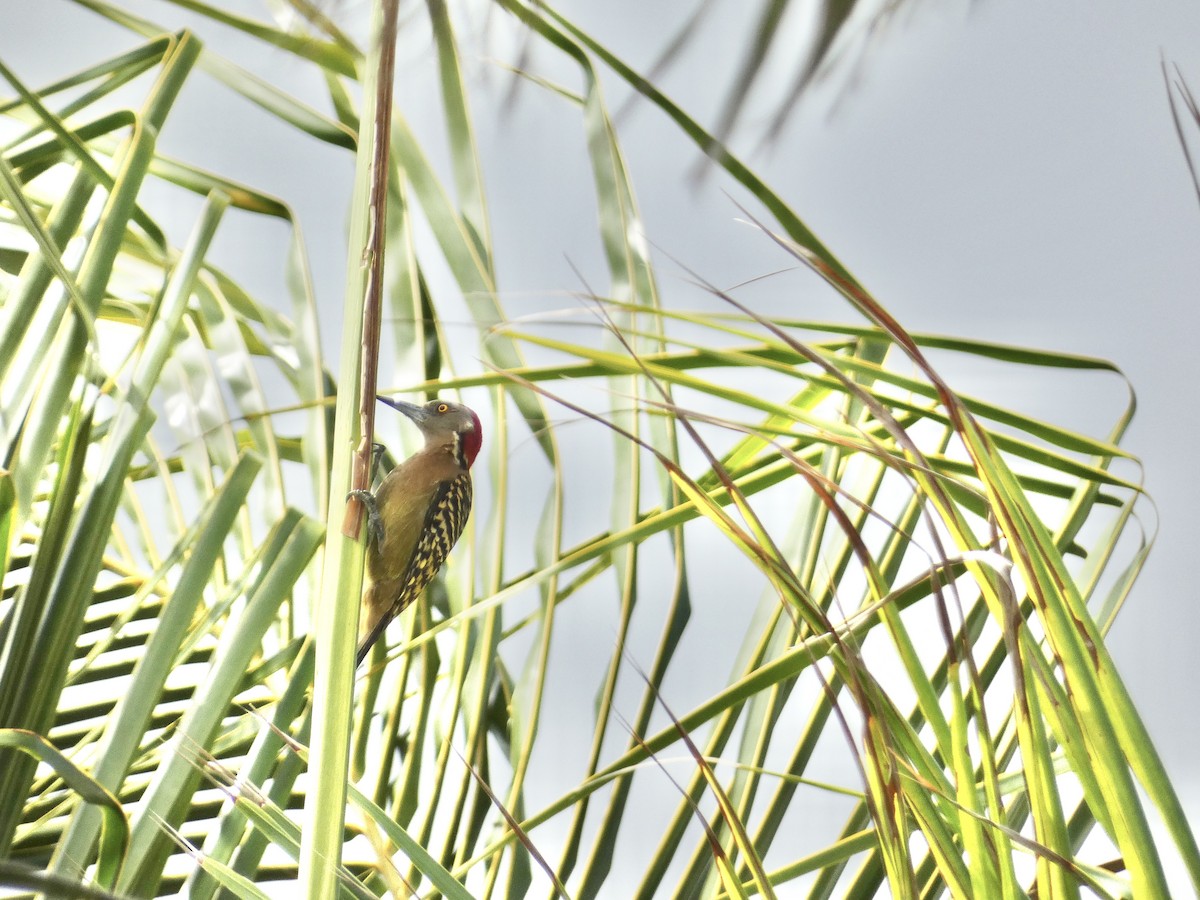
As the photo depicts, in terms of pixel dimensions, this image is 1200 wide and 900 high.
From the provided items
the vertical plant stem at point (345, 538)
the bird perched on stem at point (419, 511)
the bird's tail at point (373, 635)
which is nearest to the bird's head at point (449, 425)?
the bird perched on stem at point (419, 511)

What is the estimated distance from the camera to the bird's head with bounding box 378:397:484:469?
0.65 m

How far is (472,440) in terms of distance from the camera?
2.25ft

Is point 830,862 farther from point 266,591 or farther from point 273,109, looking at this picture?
point 273,109

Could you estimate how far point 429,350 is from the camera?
0.68 metres

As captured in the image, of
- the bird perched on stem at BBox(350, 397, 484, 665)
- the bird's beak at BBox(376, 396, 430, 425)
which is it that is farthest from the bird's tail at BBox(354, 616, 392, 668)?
the bird's beak at BBox(376, 396, 430, 425)

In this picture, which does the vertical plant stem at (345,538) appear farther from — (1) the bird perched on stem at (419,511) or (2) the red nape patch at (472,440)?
(2) the red nape patch at (472,440)

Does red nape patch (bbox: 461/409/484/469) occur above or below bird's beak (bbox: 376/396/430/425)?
above

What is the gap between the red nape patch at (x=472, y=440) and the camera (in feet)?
2.23

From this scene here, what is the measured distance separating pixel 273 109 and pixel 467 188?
130 mm

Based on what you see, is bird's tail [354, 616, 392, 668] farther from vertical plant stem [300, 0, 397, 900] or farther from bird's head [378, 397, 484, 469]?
vertical plant stem [300, 0, 397, 900]

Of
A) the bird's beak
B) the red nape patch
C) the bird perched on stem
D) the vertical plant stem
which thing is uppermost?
the red nape patch

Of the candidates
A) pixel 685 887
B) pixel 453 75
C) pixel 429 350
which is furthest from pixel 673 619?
pixel 453 75

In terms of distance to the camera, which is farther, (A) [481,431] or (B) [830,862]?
(A) [481,431]

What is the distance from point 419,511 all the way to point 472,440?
91 mm
